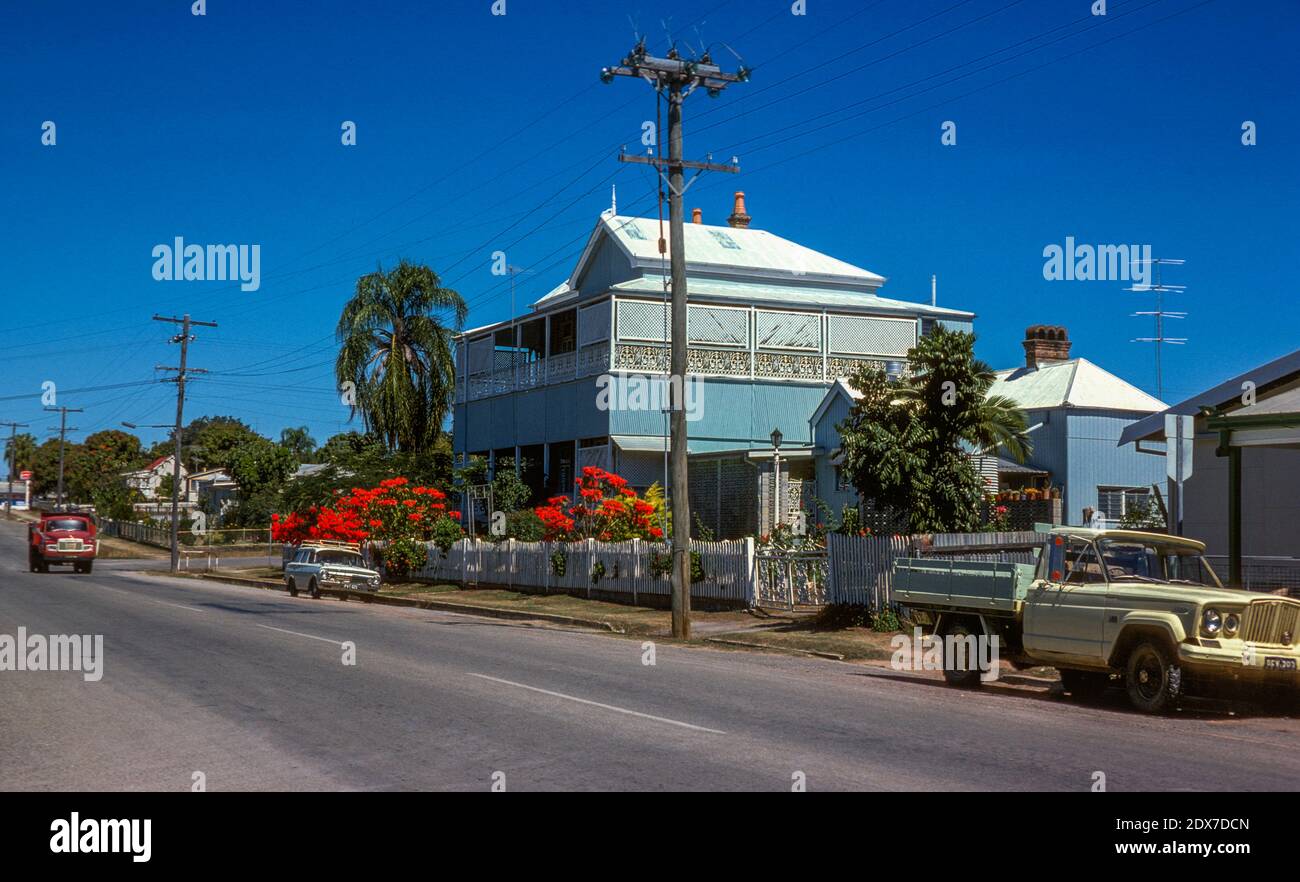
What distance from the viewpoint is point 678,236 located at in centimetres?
2323

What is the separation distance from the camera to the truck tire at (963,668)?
1580 cm

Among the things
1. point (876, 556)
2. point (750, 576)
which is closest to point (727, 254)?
point (750, 576)

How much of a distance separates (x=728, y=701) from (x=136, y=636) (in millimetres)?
11430

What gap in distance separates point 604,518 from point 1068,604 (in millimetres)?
19280

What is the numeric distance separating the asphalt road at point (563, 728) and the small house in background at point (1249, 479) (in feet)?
21.1

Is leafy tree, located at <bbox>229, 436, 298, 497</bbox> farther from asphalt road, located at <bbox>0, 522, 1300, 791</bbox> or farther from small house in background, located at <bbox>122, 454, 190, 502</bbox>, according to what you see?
asphalt road, located at <bbox>0, 522, 1300, 791</bbox>

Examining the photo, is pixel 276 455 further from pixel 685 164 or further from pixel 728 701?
pixel 728 701

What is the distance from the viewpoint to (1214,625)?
12695mm

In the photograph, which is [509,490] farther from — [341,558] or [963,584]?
[963,584]

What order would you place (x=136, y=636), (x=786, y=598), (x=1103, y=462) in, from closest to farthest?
(x=136, y=636) → (x=786, y=598) → (x=1103, y=462)
